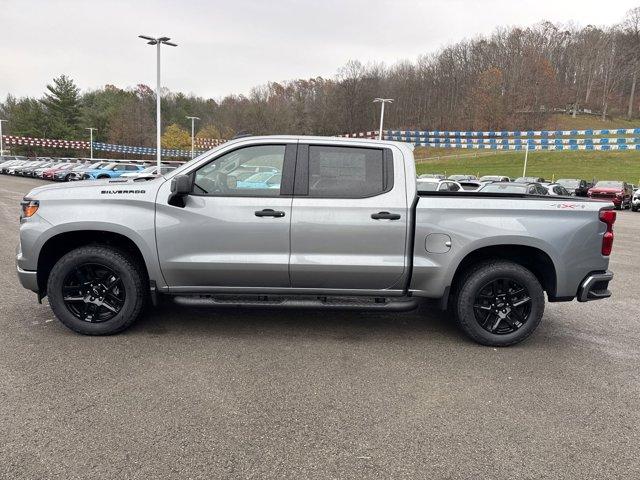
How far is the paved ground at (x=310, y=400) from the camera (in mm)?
2840

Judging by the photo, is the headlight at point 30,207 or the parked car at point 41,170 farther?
the parked car at point 41,170

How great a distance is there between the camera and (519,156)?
63.6 metres

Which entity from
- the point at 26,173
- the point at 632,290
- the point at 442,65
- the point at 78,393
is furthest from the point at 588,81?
the point at 78,393

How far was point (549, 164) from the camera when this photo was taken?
59500 millimetres

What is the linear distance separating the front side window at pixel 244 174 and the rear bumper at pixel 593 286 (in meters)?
2.98

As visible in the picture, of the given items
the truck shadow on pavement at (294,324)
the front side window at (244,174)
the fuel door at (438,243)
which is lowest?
the truck shadow on pavement at (294,324)

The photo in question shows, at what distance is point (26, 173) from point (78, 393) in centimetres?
4074

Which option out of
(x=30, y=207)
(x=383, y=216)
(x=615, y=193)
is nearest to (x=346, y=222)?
(x=383, y=216)

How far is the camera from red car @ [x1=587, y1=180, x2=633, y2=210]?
2717cm

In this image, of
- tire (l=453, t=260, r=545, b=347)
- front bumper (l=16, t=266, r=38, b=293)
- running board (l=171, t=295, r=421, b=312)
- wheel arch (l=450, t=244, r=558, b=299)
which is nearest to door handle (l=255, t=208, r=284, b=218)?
running board (l=171, t=295, r=421, b=312)

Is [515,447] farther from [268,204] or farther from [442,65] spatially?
[442,65]

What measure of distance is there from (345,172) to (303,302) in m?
1.28

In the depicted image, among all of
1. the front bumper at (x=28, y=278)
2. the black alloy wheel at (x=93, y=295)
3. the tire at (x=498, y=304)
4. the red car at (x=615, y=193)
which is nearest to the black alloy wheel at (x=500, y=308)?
the tire at (x=498, y=304)

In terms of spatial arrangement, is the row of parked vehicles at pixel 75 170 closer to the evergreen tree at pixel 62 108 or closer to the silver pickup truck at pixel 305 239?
the silver pickup truck at pixel 305 239
